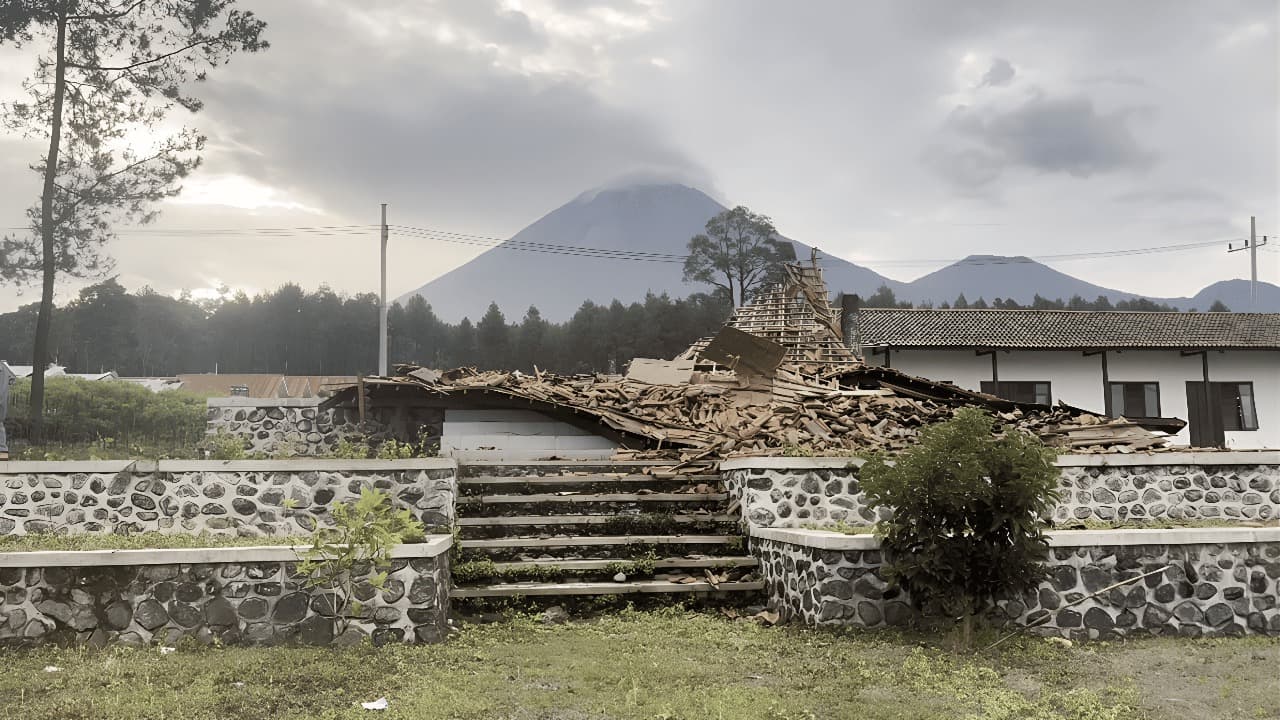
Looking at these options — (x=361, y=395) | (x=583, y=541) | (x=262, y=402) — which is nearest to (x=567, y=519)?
(x=583, y=541)

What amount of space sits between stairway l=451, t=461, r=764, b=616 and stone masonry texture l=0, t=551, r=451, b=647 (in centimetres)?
108

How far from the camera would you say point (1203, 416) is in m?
26.2

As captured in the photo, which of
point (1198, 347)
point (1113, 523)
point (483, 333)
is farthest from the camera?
point (483, 333)

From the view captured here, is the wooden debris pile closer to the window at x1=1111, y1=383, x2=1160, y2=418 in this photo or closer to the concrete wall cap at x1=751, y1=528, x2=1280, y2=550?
the concrete wall cap at x1=751, y1=528, x2=1280, y2=550

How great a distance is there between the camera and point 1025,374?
85.6 ft

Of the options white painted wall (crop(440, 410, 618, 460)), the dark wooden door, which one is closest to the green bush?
white painted wall (crop(440, 410, 618, 460))

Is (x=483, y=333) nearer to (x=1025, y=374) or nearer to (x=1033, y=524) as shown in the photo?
(x=1025, y=374)

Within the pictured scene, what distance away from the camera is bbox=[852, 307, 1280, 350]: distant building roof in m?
25.3

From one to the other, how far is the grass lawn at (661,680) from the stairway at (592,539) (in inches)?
31.3

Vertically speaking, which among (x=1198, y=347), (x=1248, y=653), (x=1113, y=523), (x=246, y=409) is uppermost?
(x=1198, y=347)

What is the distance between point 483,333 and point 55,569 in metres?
44.3

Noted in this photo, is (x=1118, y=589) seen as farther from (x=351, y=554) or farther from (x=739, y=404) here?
(x=739, y=404)

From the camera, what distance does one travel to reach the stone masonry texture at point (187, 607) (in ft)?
19.2

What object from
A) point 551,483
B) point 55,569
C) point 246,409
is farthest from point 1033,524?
point 246,409
